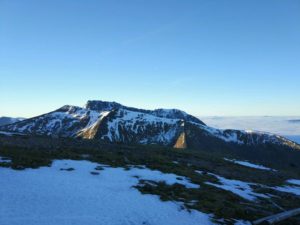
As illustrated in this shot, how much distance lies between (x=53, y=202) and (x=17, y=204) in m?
2.00

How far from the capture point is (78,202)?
62.3 ft

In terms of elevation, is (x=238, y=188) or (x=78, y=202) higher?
(x=78, y=202)

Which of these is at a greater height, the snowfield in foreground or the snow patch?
the snowfield in foreground

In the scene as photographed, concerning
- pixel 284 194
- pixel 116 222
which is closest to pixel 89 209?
pixel 116 222

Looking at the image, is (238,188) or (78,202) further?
(238,188)

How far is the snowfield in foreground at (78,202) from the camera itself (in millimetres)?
16453

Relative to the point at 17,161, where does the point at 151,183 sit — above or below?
below

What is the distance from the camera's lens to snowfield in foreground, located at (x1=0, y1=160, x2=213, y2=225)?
16453 mm

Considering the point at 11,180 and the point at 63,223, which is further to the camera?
the point at 11,180

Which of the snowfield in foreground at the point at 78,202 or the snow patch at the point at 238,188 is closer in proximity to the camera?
the snowfield in foreground at the point at 78,202

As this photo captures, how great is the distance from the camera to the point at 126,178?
88.3 feet

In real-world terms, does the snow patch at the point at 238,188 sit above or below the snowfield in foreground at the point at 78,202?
below

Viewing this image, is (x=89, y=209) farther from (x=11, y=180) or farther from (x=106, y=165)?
(x=106, y=165)

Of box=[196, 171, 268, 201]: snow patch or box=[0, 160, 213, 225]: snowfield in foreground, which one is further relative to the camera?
box=[196, 171, 268, 201]: snow patch
